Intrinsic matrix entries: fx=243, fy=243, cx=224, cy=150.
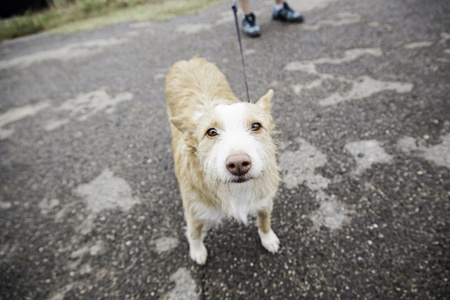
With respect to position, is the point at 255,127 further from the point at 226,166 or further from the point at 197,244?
the point at 197,244

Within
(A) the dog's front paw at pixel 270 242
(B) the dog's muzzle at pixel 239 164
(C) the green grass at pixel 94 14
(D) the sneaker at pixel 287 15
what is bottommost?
(A) the dog's front paw at pixel 270 242

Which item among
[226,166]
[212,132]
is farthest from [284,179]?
[226,166]

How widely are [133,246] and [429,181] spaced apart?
3.27 meters

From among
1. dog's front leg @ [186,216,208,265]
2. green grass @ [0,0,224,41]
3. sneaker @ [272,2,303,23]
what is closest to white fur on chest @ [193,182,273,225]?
dog's front leg @ [186,216,208,265]

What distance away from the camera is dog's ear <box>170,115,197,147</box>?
2006mm

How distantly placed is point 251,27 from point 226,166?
5.41 m

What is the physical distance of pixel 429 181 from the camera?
2607 mm

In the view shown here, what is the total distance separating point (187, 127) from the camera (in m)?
2.05

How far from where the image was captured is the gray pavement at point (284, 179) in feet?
7.45

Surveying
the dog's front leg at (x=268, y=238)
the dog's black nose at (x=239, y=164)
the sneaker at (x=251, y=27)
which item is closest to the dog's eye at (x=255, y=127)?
the dog's black nose at (x=239, y=164)

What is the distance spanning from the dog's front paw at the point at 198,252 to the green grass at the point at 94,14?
28.4ft

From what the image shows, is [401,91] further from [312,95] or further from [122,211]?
[122,211]

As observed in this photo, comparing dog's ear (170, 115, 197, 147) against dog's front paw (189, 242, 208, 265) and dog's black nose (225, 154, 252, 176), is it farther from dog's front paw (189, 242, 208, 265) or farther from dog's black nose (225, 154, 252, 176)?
dog's front paw (189, 242, 208, 265)

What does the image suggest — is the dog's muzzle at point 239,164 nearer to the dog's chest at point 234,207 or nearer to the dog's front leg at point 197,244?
the dog's chest at point 234,207
